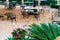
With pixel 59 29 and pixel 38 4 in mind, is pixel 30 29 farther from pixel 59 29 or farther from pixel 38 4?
pixel 38 4

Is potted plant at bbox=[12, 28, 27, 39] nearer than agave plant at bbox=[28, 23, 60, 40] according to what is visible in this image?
No

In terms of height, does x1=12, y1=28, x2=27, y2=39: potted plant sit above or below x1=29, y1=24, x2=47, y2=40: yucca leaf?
below

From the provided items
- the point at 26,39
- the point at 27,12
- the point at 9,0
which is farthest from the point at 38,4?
the point at 26,39

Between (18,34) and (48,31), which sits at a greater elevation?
(48,31)

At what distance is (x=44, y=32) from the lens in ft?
11.3

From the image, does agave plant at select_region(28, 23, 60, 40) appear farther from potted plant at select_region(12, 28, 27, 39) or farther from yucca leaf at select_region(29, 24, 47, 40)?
potted plant at select_region(12, 28, 27, 39)

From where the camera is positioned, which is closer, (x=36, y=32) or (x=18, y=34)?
(x=36, y=32)

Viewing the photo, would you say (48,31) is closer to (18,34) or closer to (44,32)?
(44,32)

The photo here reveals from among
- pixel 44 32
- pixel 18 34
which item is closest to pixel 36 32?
pixel 44 32

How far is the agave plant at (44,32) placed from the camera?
11.1ft

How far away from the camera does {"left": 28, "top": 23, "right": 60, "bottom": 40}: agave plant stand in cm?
338

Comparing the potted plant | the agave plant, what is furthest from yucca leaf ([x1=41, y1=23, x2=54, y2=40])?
the potted plant

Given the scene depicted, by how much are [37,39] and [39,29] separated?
0.19 m

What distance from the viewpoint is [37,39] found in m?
3.46
